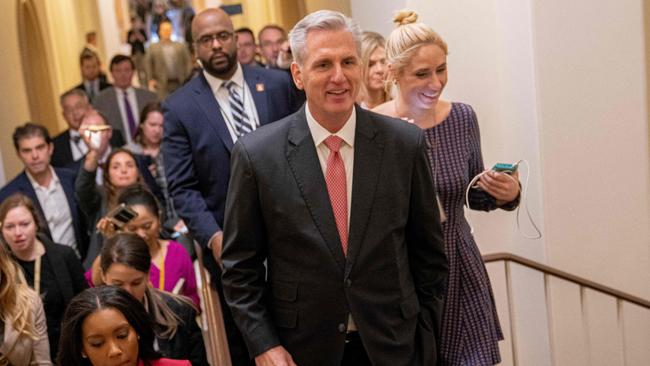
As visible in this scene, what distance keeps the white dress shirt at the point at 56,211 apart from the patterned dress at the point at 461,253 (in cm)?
366

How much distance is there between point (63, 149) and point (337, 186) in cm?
594

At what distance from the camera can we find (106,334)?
3.35m

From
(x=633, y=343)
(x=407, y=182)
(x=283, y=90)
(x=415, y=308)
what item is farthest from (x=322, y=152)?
(x=633, y=343)

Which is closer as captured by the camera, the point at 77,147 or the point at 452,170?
the point at 452,170

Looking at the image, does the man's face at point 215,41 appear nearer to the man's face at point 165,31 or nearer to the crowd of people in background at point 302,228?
the crowd of people in background at point 302,228

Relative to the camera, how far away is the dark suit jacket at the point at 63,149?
8.25m

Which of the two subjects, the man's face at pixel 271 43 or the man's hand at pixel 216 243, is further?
the man's face at pixel 271 43

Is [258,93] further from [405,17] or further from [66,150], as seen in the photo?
[66,150]

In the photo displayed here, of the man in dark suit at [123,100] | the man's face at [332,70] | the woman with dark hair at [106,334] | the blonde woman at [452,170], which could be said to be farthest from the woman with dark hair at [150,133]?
the man's face at [332,70]

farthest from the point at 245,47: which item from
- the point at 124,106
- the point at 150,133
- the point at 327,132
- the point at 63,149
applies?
the point at 327,132

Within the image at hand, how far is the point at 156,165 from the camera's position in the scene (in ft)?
23.0

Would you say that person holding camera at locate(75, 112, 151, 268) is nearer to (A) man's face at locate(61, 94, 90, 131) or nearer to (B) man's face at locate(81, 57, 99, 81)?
(A) man's face at locate(61, 94, 90, 131)

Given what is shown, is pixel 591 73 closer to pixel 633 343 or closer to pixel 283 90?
pixel 633 343

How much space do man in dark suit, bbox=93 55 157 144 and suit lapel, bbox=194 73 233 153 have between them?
5571 millimetres
